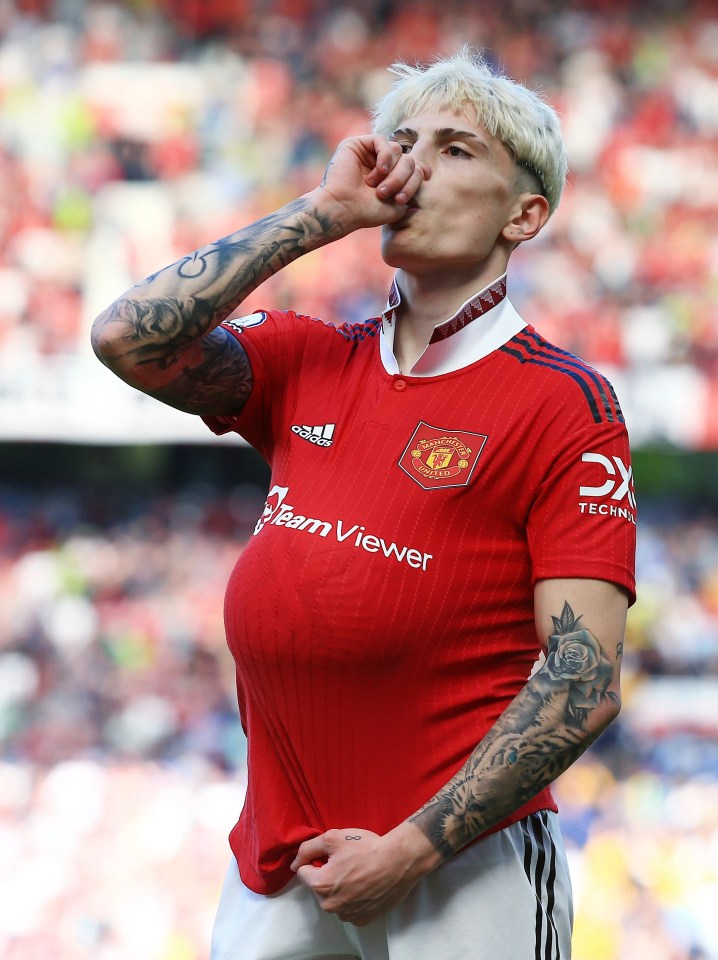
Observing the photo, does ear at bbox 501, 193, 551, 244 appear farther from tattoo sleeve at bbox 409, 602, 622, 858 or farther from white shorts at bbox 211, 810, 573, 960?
white shorts at bbox 211, 810, 573, 960

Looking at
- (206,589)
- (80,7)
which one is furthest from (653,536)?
(80,7)

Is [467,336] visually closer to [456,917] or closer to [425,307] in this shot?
[425,307]

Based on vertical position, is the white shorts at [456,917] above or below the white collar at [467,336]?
below

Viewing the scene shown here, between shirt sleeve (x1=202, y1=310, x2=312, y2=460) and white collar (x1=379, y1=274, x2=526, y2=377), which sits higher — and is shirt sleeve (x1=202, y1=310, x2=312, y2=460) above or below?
below

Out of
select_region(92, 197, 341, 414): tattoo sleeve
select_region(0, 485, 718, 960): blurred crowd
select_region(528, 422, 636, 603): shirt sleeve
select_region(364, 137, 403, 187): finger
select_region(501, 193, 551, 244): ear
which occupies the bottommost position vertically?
select_region(0, 485, 718, 960): blurred crowd

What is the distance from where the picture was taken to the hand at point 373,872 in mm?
1496

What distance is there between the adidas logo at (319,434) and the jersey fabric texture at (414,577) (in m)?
0.03

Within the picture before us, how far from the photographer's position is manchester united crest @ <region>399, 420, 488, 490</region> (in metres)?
1.61

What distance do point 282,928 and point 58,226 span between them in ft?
22.1

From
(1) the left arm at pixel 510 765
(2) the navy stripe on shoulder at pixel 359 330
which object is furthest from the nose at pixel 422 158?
(1) the left arm at pixel 510 765

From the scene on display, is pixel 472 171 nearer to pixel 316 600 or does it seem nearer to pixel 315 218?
pixel 315 218

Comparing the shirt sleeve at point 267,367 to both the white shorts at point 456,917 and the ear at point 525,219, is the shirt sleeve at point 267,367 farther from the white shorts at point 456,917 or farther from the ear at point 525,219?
the white shorts at point 456,917

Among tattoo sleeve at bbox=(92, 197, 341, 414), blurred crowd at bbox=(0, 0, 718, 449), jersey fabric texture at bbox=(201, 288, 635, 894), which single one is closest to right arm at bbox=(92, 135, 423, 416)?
tattoo sleeve at bbox=(92, 197, 341, 414)

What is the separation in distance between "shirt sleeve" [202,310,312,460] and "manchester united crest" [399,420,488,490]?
0.27 m
